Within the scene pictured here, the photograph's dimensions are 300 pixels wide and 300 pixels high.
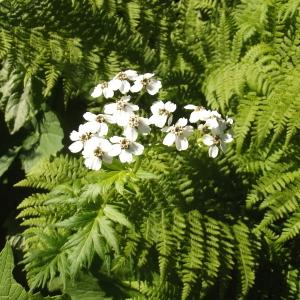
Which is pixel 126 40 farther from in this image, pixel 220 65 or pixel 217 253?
pixel 217 253

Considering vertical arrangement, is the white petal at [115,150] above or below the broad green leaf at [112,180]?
above

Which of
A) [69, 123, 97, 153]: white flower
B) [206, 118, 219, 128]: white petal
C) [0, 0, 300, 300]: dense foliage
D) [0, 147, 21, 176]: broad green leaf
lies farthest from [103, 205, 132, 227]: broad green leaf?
[0, 147, 21, 176]: broad green leaf

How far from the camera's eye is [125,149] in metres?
1.91

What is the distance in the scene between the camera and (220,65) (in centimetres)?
258

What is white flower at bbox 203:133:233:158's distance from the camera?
199 cm

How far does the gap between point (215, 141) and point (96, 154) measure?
455 millimetres

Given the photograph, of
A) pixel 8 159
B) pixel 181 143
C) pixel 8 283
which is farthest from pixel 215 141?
pixel 8 159

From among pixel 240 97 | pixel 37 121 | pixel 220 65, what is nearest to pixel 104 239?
pixel 240 97

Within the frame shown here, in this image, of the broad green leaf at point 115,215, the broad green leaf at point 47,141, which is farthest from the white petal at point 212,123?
the broad green leaf at point 47,141

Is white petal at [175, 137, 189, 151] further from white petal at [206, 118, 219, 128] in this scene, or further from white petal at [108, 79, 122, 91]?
white petal at [108, 79, 122, 91]

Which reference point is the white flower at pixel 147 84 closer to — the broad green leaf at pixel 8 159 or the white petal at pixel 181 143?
the white petal at pixel 181 143

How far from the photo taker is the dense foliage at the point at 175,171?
2035mm

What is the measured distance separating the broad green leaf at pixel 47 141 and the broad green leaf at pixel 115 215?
1.13 metres

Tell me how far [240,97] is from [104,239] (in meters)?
0.95
